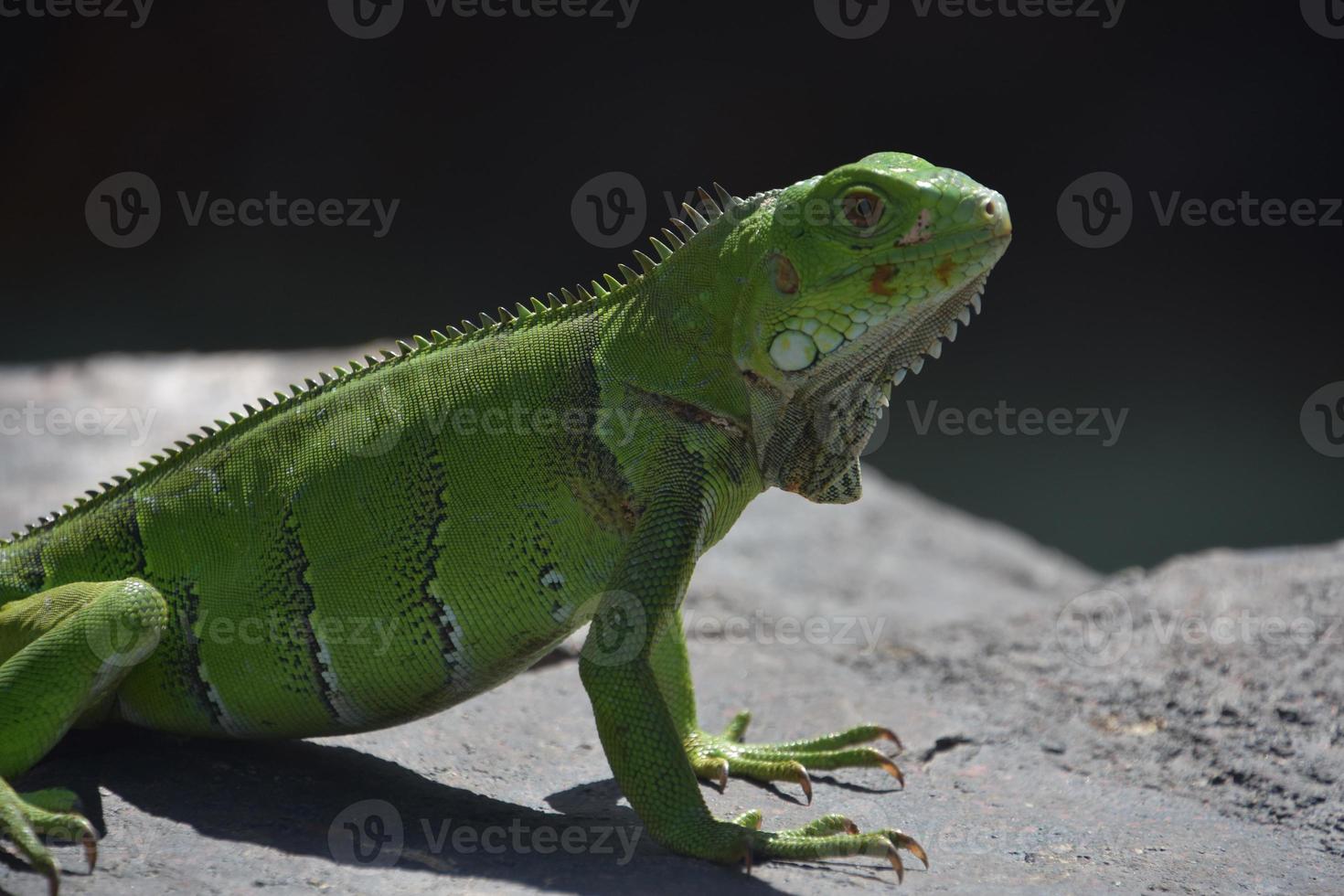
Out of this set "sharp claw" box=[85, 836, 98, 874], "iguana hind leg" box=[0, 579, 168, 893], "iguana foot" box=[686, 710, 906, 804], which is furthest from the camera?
"iguana foot" box=[686, 710, 906, 804]

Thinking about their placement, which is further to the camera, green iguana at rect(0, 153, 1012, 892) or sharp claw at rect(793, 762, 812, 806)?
sharp claw at rect(793, 762, 812, 806)

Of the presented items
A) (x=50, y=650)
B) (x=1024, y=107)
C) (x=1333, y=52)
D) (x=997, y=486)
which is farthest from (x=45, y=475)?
(x=1333, y=52)

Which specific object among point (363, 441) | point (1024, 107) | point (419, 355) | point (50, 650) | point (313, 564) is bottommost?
point (50, 650)

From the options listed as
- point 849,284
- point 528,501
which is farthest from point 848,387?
point 528,501

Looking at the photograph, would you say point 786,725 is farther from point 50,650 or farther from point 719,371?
point 50,650

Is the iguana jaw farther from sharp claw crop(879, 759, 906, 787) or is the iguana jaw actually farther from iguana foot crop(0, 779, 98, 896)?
iguana foot crop(0, 779, 98, 896)

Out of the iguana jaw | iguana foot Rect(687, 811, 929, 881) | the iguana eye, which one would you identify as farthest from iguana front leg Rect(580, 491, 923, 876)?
the iguana eye

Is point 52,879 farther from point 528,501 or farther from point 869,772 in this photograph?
point 869,772
